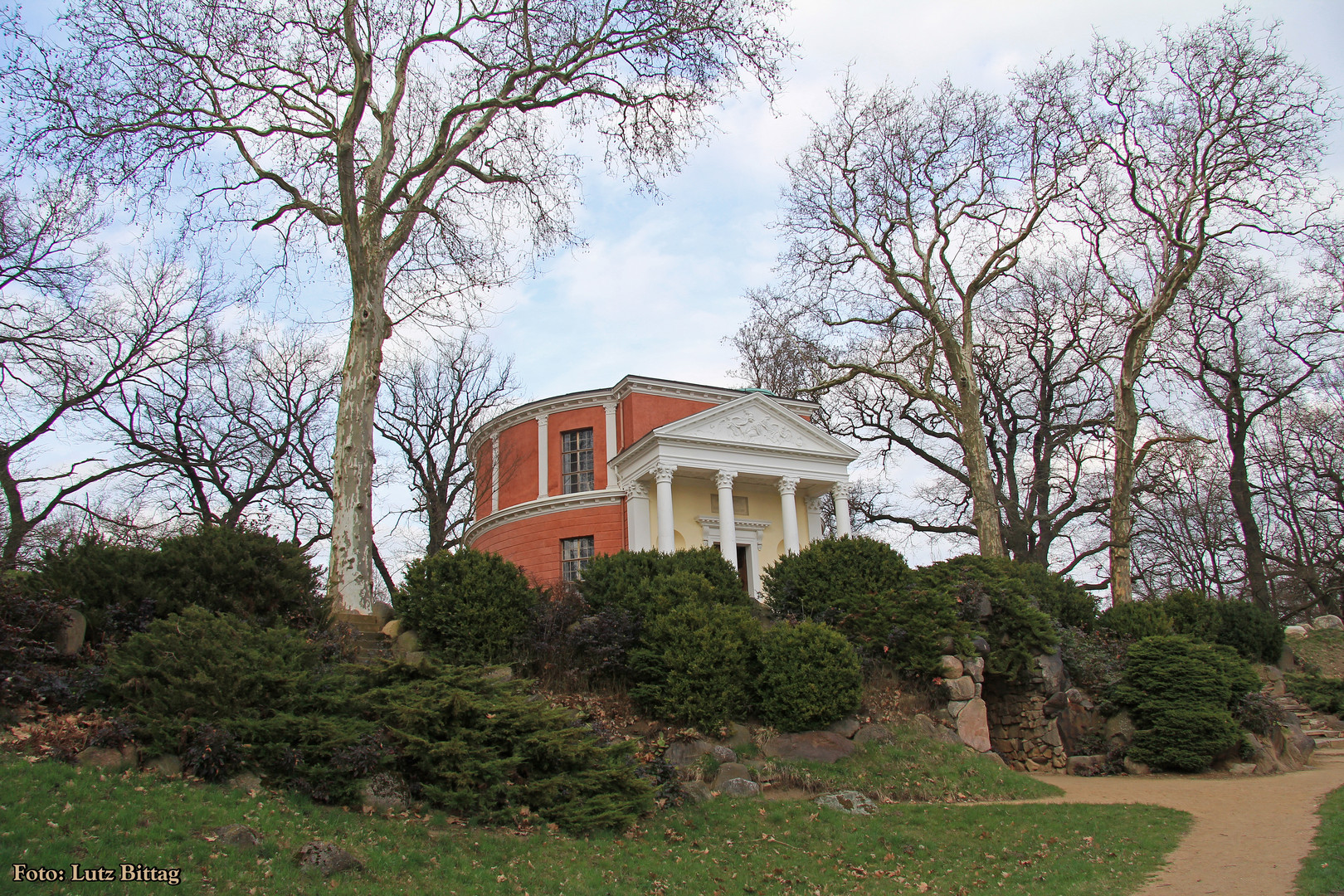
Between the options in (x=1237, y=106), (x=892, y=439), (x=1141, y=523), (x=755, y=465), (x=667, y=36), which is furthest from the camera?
(x=1141, y=523)

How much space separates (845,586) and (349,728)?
9.57 m

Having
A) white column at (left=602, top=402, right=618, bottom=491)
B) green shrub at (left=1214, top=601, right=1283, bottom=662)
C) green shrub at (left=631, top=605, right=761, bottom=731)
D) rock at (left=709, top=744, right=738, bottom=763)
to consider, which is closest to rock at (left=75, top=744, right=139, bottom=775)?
green shrub at (left=631, top=605, right=761, bottom=731)

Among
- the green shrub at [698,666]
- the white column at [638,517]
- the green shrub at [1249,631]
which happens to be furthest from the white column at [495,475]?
the green shrub at [1249,631]

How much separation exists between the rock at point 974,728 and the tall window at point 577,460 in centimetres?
1479

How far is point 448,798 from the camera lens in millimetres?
7727

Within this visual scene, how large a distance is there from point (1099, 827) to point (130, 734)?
1057 centimetres

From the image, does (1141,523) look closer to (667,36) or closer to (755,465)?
(755,465)

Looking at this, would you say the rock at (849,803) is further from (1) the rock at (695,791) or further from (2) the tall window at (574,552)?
(2) the tall window at (574,552)

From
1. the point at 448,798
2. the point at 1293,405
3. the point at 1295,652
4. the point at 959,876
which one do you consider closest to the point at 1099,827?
the point at 959,876

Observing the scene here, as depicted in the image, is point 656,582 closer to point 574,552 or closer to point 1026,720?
point 1026,720

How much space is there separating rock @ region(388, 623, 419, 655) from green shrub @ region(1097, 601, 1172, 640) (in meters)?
17.1

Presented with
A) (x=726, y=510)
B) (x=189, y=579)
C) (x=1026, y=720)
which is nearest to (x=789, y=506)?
(x=726, y=510)

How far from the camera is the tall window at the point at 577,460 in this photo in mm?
26641

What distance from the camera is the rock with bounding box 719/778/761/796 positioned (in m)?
10.5
